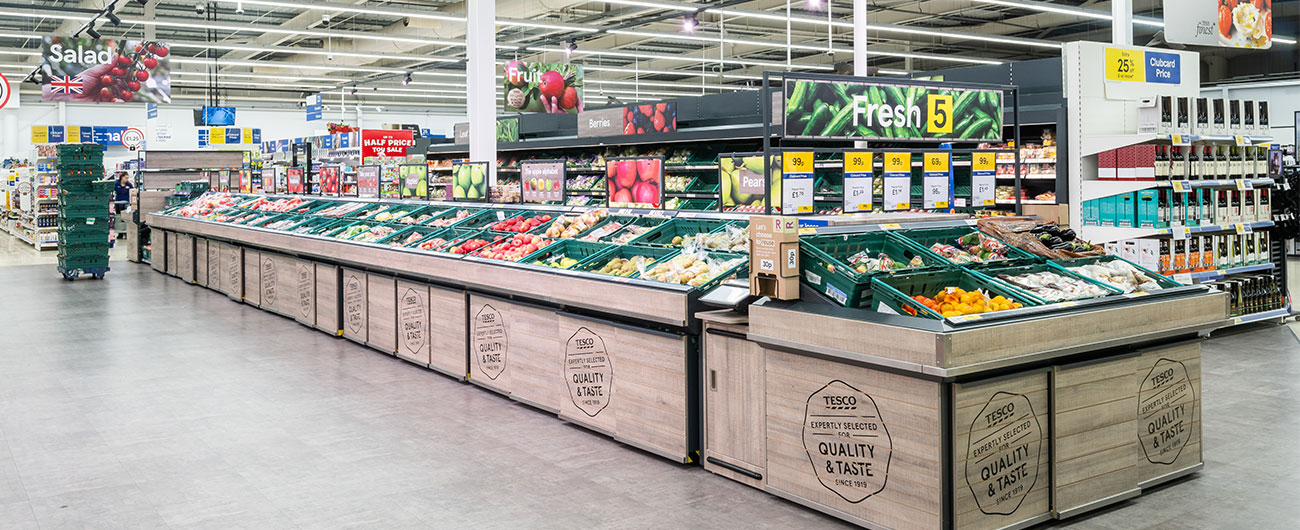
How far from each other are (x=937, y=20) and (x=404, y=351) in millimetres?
15357

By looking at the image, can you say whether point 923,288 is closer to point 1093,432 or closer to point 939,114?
point 1093,432

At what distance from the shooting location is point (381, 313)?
740cm

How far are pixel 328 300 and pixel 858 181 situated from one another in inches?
206

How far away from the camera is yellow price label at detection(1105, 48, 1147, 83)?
8172 millimetres

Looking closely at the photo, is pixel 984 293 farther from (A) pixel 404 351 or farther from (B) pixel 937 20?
(B) pixel 937 20

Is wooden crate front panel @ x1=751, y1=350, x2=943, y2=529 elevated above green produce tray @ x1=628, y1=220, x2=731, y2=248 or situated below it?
below

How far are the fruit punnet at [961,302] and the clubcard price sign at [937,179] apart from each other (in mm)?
1149

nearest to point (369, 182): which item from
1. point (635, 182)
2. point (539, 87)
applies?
point (539, 87)

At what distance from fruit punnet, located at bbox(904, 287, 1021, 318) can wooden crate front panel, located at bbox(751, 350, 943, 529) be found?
0.34 meters

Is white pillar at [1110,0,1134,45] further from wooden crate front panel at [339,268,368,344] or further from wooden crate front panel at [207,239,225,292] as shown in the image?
wooden crate front panel at [207,239,225,292]

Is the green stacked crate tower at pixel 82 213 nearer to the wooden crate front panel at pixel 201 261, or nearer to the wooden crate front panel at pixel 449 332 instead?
the wooden crate front panel at pixel 201 261

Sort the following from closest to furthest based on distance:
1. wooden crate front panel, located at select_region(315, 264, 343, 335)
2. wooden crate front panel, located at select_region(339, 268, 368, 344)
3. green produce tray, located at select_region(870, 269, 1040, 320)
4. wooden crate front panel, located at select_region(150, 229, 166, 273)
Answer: green produce tray, located at select_region(870, 269, 1040, 320)
wooden crate front panel, located at select_region(339, 268, 368, 344)
wooden crate front panel, located at select_region(315, 264, 343, 335)
wooden crate front panel, located at select_region(150, 229, 166, 273)

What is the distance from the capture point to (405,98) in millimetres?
30703

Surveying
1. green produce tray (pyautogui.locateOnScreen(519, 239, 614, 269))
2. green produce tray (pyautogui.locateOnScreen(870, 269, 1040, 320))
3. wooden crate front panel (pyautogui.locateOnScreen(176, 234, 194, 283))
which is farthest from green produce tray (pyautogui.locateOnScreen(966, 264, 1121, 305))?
wooden crate front panel (pyautogui.locateOnScreen(176, 234, 194, 283))
